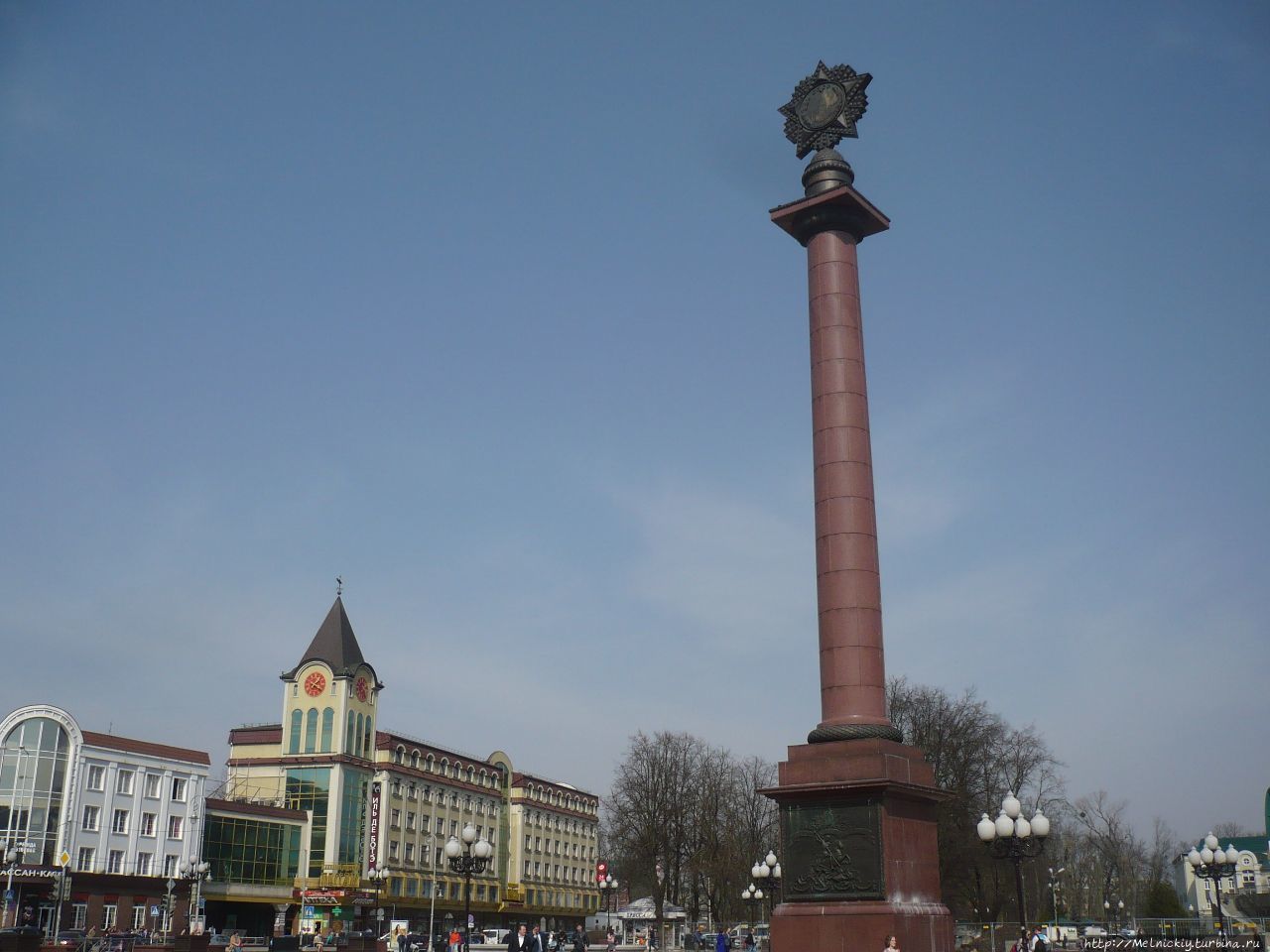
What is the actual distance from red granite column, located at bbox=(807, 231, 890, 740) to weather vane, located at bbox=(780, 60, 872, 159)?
266cm

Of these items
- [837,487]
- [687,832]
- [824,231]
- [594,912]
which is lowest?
[594,912]

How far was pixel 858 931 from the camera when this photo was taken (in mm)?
20062

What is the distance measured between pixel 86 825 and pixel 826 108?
45.9m

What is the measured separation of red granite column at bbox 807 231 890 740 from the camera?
2259 cm

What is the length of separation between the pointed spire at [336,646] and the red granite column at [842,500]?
160ft

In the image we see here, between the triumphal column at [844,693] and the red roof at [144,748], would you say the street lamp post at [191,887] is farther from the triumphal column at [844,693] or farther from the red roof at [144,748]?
the triumphal column at [844,693]

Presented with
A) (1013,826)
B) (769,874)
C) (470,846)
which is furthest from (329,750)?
(1013,826)

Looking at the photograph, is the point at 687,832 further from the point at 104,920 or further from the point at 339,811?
the point at 104,920

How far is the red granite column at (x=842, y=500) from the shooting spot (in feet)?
74.1

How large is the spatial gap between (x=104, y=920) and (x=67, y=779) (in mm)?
6422

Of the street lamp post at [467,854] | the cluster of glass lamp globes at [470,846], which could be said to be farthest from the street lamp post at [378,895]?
the cluster of glass lamp globes at [470,846]

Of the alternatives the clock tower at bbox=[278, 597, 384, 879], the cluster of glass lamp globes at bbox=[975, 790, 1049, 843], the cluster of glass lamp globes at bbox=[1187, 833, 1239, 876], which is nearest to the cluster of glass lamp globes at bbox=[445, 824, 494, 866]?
the cluster of glass lamp globes at bbox=[975, 790, 1049, 843]

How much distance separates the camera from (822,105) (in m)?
27.0

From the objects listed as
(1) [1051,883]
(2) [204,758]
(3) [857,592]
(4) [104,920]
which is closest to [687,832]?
(1) [1051,883]
